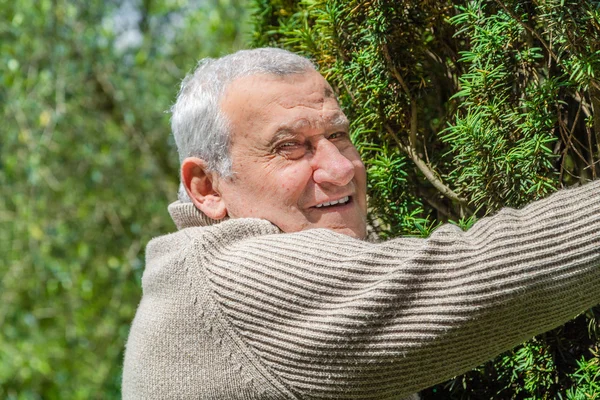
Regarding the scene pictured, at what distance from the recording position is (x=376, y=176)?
98.8 inches

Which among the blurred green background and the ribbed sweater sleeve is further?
the blurred green background

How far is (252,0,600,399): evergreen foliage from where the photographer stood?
209 centimetres

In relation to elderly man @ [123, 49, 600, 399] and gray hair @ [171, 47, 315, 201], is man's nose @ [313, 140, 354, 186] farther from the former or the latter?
gray hair @ [171, 47, 315, 201]

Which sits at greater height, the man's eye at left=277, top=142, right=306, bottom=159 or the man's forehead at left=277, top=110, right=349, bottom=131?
the man's forehead at left=277, top=110, right=349, bottom=131

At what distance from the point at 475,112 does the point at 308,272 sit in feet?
2.04

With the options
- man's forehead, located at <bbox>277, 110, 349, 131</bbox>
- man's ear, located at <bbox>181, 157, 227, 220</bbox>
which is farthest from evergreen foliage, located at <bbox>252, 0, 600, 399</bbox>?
man's ear, located at <bbox>181, 157, 227, 220</bbox>

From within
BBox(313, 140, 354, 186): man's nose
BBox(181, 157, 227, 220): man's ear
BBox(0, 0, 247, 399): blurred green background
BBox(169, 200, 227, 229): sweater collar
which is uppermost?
BBox(313, 140, 354, 186): man's nose

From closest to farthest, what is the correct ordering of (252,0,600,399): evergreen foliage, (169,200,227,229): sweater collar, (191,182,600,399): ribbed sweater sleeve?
(191,182,600,399): ribbed sweater sleeve → (252,0,600,399): evergreen foliage → (169,200,227,229): sweater collar

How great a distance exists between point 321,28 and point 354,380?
1102 mm

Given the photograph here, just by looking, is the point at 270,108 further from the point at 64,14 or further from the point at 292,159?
the point at 64,14

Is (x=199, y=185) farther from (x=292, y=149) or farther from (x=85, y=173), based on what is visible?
(x=85, y=173)

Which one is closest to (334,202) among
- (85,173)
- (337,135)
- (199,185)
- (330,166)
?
(330,166)

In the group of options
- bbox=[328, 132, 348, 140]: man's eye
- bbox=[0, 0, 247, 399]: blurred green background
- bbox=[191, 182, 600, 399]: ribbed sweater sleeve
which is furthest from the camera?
bbox=[0, 0, 247, 399]: blurred green background

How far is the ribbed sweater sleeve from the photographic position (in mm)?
1838
